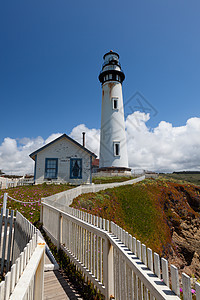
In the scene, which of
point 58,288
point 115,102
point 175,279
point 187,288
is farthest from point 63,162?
point 187,288

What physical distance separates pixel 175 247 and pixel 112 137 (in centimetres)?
1768

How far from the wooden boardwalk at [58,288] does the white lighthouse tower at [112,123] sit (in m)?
22.6

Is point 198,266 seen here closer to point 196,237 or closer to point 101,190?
point 196,237

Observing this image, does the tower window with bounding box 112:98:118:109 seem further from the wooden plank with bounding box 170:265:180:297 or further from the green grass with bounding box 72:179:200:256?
the wooden plank with bounding box 170:265:180:297

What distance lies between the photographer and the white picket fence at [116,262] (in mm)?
1714

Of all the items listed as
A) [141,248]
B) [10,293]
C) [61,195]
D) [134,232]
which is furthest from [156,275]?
[134,232]

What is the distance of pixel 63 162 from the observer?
18703 mm

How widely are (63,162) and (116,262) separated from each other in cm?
1642

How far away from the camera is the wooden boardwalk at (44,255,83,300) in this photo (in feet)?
10.7

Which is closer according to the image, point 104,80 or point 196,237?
point 196,237

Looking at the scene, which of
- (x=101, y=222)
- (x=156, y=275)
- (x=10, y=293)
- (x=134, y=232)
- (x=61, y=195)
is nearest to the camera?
(x=10, y=293)

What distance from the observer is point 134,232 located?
11.2 metres

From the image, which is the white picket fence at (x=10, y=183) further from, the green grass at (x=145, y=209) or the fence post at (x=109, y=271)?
the fence post at (x=109, y=271)

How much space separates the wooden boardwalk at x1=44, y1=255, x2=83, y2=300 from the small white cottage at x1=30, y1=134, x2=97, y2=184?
47.6 feet
